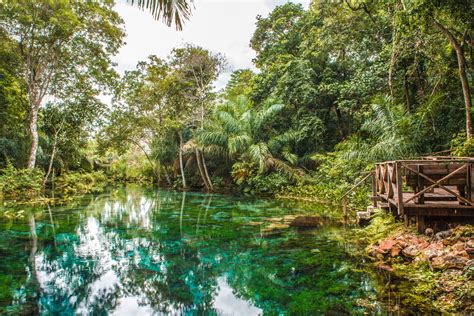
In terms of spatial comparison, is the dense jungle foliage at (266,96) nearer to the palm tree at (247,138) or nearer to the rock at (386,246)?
the palm tree at (247,138)

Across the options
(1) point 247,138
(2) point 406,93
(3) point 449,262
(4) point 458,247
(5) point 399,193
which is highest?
(2) point 406,93

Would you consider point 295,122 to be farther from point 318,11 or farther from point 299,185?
point 318,11

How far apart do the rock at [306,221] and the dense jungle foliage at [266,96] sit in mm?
2707

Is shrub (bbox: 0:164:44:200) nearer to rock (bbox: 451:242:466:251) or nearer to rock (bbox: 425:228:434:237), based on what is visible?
rock (bbox: 425:228:434:237)

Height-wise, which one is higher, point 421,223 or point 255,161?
point 255,161

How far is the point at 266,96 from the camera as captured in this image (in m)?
17.9

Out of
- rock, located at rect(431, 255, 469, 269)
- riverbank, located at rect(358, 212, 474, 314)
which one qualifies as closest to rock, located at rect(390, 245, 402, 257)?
riverbank, located at rect(358, 212, 474, 314)

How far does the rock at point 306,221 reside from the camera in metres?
8.28

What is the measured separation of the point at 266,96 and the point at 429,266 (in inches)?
577

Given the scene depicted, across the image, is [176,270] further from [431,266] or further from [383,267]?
[431,266]

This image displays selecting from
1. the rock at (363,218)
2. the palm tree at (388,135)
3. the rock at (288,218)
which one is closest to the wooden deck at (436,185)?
the rock at (363,218)

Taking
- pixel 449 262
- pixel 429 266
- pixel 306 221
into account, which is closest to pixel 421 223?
pixel 429 266

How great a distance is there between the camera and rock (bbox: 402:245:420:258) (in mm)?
4720

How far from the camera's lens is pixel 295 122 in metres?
16.2
